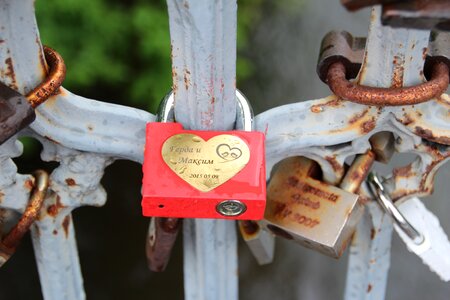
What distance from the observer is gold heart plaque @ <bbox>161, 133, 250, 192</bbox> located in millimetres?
747

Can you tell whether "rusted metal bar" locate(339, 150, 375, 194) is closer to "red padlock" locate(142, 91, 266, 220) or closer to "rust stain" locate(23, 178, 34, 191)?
"red padlock" locate(142, 91, 266, 220)

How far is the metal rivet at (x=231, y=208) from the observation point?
29.3 inches

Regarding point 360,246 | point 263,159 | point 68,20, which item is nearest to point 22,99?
point 263,159

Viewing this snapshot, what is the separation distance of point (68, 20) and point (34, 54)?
138 centimetres

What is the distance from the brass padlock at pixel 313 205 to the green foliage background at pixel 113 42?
4.01 feet

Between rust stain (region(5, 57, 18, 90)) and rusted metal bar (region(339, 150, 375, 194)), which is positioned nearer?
rust stain (region(5, 57, 18, 90))

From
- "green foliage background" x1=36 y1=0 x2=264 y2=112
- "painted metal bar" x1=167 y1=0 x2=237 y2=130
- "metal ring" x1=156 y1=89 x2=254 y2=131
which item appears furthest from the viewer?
"green foliage background" x1=36 y1=0 x2=264 y2=112

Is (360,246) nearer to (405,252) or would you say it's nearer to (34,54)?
(34,54)

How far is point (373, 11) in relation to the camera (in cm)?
72

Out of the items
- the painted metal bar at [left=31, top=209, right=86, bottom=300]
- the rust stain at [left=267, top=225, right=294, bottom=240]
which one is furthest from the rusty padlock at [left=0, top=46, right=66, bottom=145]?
the rust stain at [left=267, top=225, right=294, bottom=240]

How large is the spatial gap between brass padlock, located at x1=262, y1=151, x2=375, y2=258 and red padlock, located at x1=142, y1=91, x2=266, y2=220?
0.14m

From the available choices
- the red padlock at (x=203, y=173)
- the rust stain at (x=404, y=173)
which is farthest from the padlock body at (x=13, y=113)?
the rust stain at (x=404, y=173)

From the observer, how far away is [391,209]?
89 centimetres

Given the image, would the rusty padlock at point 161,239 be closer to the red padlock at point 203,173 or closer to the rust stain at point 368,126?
the red padlock at point 203,173
